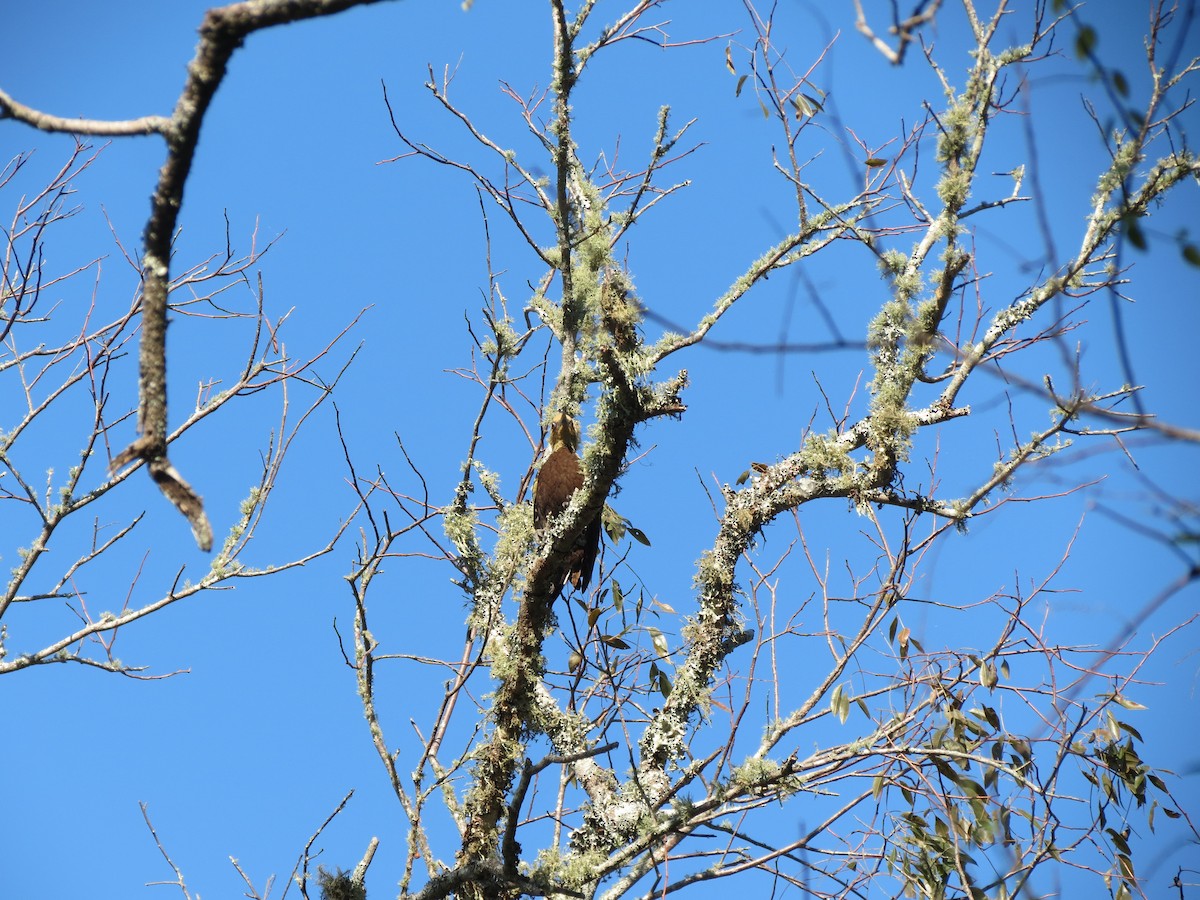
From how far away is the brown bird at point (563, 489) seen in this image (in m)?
2.72

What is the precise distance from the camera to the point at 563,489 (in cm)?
273

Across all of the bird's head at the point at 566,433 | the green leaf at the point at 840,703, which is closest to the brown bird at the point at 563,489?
the bird's head at the point at 566,433

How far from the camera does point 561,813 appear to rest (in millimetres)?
2939

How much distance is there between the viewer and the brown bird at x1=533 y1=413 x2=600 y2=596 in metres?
2.72

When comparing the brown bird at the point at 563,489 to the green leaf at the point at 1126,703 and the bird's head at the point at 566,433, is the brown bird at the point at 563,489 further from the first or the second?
Answer: the green leaf at the point at 1126,703

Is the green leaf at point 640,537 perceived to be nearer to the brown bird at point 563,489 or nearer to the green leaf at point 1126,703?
the brown bird at point 563,489

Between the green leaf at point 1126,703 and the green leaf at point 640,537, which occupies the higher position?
the green leaf at point 640,537

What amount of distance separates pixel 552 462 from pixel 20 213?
2460 millimetres

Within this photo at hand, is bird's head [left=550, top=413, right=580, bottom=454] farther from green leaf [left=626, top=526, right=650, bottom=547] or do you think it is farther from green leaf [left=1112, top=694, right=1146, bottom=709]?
green leaf [left=1112, top=694, right=1146, bottom=709]

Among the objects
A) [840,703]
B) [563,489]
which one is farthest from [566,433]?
[840,703]

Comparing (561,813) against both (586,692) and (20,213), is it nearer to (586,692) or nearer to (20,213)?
(586,692)

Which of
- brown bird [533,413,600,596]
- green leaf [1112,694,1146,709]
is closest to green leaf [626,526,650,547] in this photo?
brown bird [533,413,600,596]

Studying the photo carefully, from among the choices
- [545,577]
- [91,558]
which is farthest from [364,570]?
[91,558]

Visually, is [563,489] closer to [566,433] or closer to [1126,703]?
[566,433]
